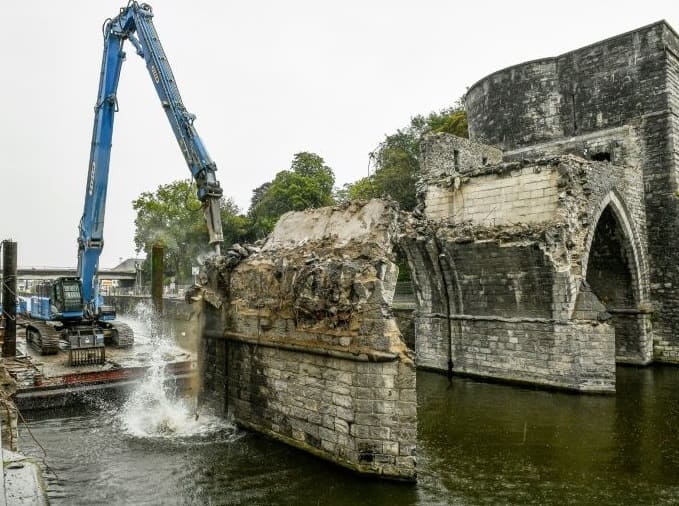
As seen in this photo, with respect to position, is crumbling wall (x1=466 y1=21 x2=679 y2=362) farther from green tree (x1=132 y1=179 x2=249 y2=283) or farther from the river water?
green tree (x1=132 y1=179 x2=249 y2=283)

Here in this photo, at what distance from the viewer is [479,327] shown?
45.9ft

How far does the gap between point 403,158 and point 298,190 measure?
980cm

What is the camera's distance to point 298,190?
125 ft

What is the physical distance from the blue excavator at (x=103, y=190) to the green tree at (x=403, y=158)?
14.6 meters

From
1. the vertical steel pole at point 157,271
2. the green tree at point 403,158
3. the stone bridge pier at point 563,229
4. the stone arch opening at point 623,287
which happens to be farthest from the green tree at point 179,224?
the stone arch opening at point 623,287

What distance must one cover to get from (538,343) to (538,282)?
1431mm

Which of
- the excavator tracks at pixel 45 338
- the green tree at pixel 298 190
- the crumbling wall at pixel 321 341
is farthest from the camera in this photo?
the green tree at pixel 298 190

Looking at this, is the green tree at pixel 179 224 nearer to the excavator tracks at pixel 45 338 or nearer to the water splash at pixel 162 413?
the excavator tracks at pixel 45 338

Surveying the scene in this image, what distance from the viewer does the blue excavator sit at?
1228 centimetres

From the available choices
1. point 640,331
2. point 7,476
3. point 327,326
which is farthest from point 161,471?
point 640,331

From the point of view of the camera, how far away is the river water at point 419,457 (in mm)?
6418

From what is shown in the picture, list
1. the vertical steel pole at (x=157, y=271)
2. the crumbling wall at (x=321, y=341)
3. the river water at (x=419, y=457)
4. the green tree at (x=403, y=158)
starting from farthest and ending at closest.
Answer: the green tree at (x=403, y=158), the vertical steel pole at (x=157, y=271), the crumbling wall at (x=321, y=341), the river water at (x=419, y=457)

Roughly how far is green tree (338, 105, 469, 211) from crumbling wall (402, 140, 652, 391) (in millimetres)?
11724

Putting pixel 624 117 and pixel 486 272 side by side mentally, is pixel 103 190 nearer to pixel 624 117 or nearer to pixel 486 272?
pixel 486 272
